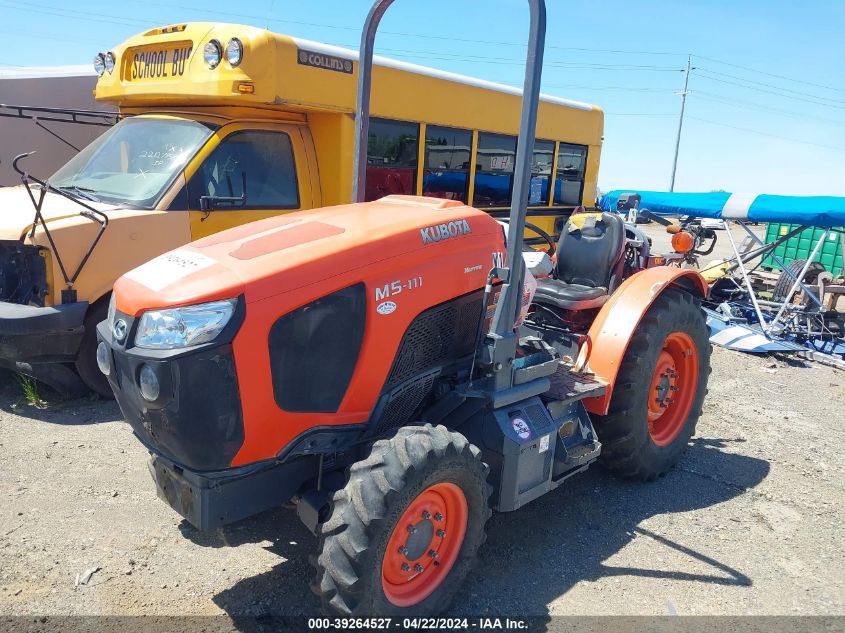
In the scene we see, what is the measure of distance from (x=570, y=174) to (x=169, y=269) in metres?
7.08

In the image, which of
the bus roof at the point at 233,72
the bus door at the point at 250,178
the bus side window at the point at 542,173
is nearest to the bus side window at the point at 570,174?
the bus side window at the point at 542,173

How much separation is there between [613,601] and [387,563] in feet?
3.72

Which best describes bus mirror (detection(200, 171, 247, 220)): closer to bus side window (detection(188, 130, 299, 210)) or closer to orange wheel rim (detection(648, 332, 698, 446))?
bus side window (detection(188, 130, 299, 210))

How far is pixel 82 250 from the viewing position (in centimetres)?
474

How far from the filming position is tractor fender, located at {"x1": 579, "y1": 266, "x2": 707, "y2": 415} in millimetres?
3680

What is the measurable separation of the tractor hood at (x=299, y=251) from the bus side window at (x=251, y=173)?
2.41m

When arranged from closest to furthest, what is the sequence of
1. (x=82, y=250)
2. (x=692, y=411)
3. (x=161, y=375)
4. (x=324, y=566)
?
1. (x=161, y=375)
2. (x=324, y=566)
3. (x=692, y=411)
4. (x=82, y=250)

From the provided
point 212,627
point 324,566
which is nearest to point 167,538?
point 212,627

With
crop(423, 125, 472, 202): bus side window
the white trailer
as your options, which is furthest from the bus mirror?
the white trailer

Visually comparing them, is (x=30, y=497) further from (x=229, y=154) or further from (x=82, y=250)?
(x=229, y=154)

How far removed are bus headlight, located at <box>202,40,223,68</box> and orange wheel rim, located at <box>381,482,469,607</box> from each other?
408 centimetres

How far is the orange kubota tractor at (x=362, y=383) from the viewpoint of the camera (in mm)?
2336

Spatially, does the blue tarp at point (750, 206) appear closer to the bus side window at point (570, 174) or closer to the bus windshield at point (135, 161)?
the bus side window at point (570, 174)

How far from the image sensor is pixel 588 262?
4516mm
